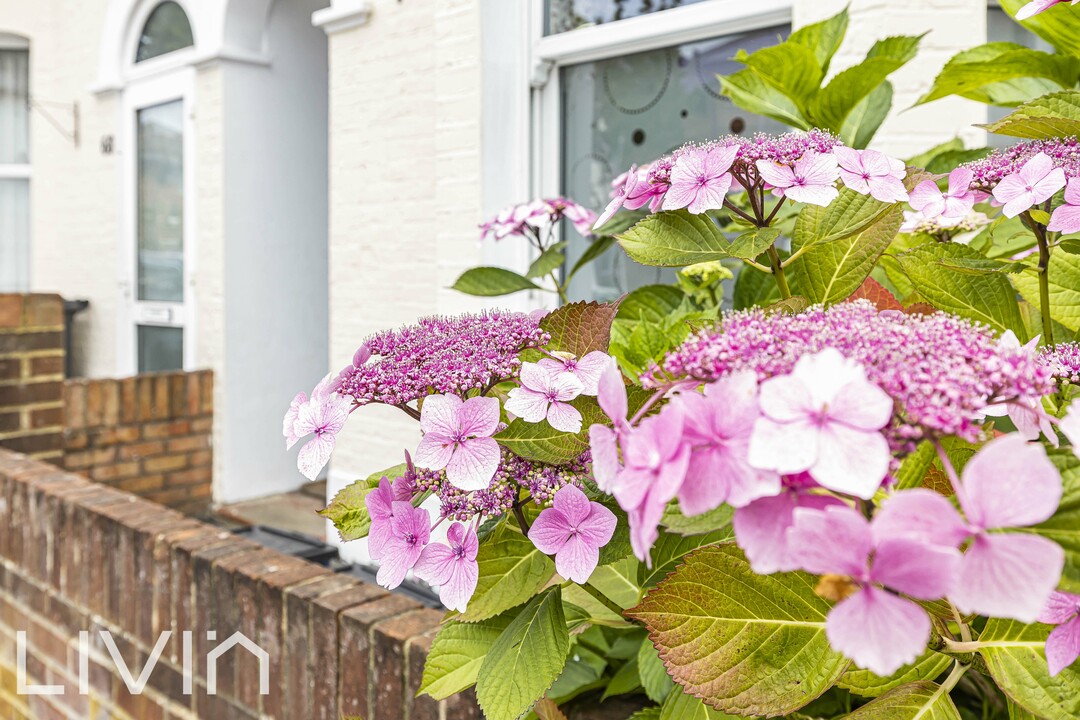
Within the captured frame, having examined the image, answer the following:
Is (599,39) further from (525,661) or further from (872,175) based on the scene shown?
(525,661)

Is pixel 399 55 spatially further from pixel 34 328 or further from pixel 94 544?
pixel 94 544

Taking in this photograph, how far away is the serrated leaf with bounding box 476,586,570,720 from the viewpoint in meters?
0.49

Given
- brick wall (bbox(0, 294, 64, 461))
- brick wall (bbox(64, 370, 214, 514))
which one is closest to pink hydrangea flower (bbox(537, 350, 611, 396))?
brick wall (bbox(0, 294, 64, 461))

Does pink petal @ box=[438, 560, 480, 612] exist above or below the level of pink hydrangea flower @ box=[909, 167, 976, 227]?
below

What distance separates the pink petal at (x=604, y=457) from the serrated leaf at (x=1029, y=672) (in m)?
0.27

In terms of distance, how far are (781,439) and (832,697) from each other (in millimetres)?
550

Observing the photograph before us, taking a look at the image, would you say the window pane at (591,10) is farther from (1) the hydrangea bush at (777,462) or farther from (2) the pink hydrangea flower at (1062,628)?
(2) the pink hydrangea flower at (1062,628)

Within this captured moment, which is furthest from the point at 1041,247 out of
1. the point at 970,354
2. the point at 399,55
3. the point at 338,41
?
the point at 338,41

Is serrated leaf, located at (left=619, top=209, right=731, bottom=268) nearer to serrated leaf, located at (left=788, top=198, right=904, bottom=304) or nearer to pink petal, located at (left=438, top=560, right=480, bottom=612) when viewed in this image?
serrated leaf, located at (left=788, top=198, right=904, bottom=304)

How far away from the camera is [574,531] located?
1.41ft

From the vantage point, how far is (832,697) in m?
0.70

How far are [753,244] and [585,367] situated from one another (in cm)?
14

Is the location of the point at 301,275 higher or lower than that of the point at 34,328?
higher

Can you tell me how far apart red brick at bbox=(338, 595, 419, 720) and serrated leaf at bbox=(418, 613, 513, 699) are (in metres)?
0.44
